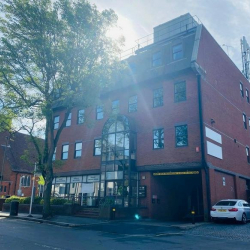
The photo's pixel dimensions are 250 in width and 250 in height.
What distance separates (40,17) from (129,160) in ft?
39.8

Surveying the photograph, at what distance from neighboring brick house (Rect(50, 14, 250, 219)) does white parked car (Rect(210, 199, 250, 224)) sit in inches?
58.6

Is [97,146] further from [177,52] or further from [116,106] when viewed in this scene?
[177,52]

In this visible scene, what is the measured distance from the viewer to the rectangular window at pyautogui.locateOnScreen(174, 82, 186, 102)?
20.9 metres

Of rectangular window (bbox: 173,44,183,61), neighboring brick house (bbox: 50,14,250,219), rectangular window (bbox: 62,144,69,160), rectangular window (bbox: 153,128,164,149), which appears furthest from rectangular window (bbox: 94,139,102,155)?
rectangular window (bbox: 173,44,183,61)

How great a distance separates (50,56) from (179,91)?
992 cm

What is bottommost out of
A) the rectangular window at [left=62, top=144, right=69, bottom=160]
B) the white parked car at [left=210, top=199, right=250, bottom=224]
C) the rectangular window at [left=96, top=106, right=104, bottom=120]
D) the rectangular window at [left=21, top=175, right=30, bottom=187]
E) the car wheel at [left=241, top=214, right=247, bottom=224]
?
the car wheel at [left=241, top=214, right=247, bottom=224]

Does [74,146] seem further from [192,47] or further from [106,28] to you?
[192,47]

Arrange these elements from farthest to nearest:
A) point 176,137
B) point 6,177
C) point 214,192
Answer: point 6,177, point 176,137, point 214,192

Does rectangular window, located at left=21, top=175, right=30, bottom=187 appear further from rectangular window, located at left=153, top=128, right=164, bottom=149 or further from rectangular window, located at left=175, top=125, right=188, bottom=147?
rectangular window, located at left=175, top=125, right=188, bottom=147

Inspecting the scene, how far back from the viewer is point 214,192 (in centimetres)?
1886

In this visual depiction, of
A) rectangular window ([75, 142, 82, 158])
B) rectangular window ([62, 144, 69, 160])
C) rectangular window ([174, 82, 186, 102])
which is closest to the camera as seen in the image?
rectangular window ([174, 82, 186, 102])

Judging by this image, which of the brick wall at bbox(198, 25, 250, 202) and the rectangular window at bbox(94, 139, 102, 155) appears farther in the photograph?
the rectangular window at bbox(94, 139, 102, 155)

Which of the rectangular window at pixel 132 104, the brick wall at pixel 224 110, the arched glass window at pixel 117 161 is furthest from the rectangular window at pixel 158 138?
the brick wall at pixel 224 110

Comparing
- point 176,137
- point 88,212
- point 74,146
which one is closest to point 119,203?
point 88,212
